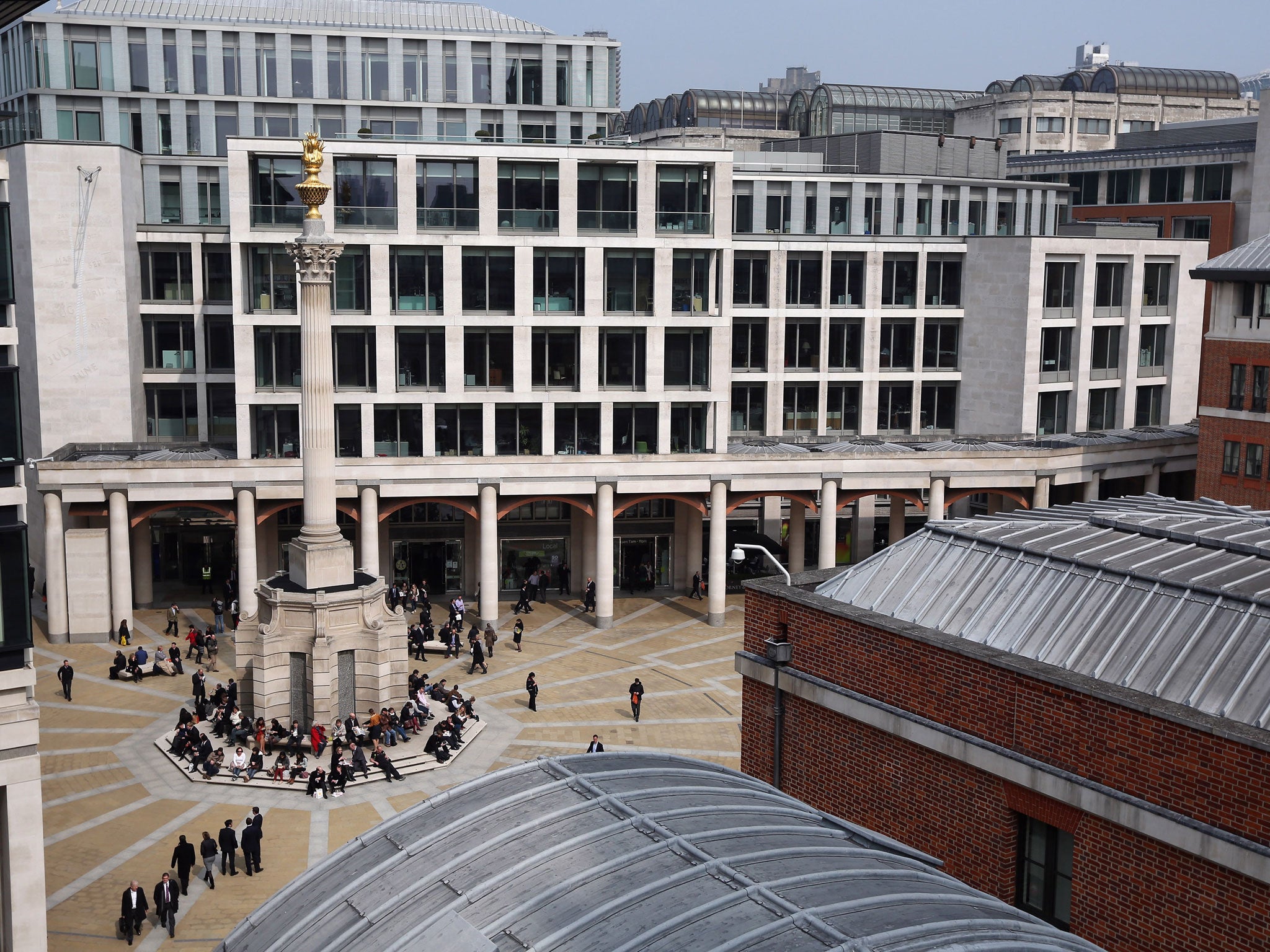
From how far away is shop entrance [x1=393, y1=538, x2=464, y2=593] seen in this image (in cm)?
6869

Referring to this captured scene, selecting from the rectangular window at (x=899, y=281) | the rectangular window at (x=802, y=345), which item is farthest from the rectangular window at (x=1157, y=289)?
the rectangular window at (x=802, y=345)

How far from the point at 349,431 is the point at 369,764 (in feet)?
69.8

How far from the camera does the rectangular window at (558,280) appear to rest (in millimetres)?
62250

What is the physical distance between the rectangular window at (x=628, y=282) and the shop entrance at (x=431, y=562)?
15.7 m

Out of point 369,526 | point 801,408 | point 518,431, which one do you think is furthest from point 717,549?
point 369,526

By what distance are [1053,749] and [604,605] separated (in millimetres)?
42296

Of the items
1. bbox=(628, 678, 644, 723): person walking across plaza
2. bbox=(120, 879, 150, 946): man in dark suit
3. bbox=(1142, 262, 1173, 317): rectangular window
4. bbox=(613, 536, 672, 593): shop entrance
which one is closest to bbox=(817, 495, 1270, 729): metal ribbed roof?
bbox=(120, 879, 150, 946): man in dark suit

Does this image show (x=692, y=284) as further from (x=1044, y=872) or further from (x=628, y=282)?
(x=1044, y=872)

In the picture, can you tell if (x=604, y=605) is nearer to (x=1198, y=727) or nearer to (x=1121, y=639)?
(x=1121, y=639)

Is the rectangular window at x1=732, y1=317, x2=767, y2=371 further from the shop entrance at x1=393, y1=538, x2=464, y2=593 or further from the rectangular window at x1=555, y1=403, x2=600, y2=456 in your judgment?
the shop entrance at x1=393, y1=538, x2=464, y2=593

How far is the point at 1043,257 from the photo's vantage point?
7006 cm

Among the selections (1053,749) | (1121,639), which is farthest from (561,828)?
(1121,639)

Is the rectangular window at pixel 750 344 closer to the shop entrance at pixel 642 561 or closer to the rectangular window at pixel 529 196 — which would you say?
the shop entrance at pixel 642 561

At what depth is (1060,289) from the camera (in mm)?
71625
